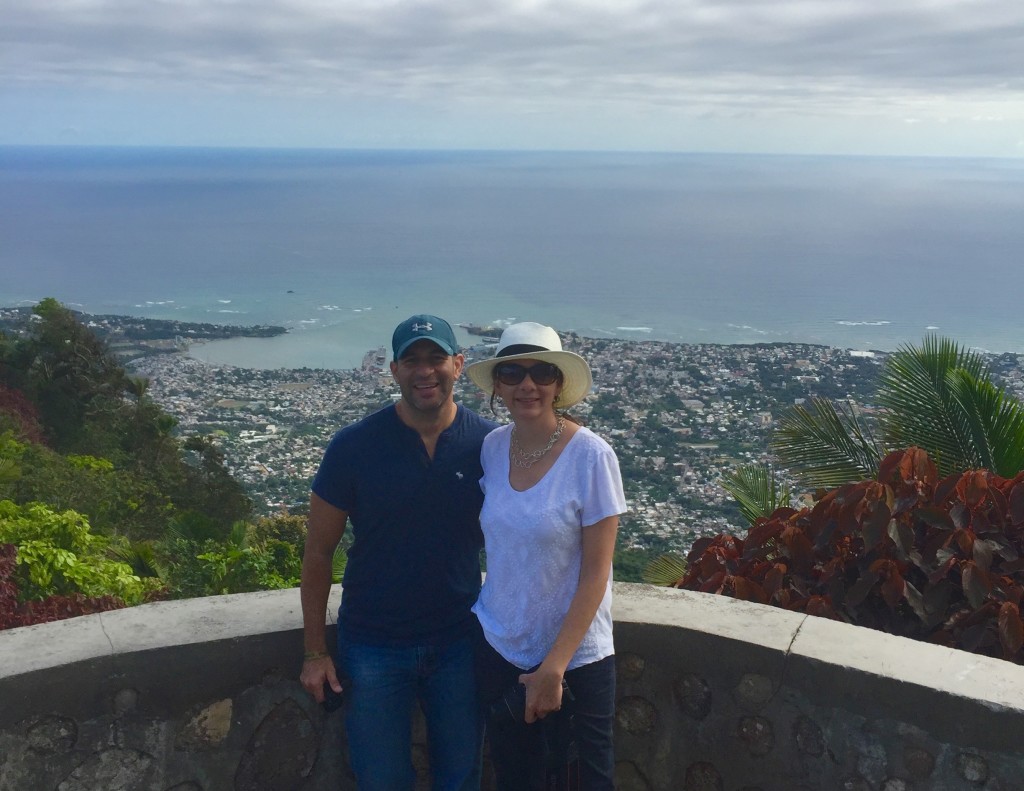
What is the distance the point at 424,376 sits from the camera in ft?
8.79

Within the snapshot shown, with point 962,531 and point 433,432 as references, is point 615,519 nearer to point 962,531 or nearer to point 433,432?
point 433,432

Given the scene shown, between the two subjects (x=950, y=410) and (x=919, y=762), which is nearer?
(x=919, y=762)

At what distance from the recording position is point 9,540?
215 inches

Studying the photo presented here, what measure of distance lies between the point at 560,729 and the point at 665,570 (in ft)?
10.3

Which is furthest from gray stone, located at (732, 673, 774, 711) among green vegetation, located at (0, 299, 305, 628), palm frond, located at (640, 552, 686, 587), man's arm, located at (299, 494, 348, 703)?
green vegetation, located at (0, 299, 305, 628)

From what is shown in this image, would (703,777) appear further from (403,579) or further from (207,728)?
(207,728)

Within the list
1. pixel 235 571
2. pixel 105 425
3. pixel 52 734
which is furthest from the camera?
A: pixel 105 425

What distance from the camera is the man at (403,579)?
2.60 metres

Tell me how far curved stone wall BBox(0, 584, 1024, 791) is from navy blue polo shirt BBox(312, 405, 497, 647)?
261 millimetres

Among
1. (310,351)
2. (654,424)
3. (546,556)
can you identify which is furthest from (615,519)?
(310,351)

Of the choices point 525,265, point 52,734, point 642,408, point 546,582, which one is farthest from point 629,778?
point 525,265

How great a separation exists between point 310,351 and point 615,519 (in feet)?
138

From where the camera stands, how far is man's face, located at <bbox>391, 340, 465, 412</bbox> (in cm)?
266

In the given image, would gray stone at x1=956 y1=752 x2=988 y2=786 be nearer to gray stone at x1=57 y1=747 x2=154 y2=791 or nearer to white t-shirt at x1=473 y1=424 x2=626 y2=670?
white t-shirt at x1=473 y1=424 x2=626 y2=670
